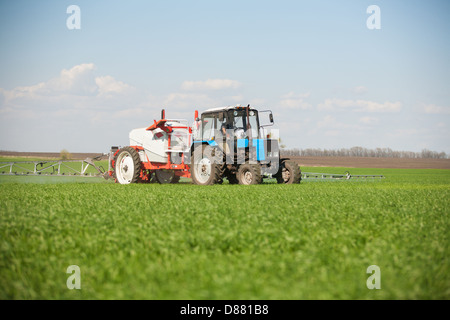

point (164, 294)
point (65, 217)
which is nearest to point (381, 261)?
point (164, 294)

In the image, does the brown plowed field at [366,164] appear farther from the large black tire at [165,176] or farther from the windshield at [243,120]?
the windshield at [243,120]

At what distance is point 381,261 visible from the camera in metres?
4.69

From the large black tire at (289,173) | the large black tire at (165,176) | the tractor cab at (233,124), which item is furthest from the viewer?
the large black tire at (165,176)

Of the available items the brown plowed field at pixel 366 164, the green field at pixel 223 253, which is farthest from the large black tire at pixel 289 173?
the brown plowed field at pixel 366 164

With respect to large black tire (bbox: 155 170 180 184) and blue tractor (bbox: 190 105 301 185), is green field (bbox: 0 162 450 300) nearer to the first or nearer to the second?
blue tractor (bbox: 190 105 301 185)

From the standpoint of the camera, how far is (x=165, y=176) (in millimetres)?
19547

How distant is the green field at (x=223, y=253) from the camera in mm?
3885

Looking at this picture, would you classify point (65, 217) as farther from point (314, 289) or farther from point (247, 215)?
point (314, 289)

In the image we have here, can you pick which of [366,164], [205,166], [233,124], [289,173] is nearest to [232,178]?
[205,166]

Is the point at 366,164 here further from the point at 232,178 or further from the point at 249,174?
the point at 249,174

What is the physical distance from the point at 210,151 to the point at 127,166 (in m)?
4.38

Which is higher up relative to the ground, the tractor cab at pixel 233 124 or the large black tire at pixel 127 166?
the tractor cab at pixel 233 124

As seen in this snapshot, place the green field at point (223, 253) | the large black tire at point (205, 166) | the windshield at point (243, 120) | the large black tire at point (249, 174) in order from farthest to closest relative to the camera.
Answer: the windshield at point (243, 120) → the large black tire at point (205, 166) → the large black tire at point (249, 174) → the green field at point (223, 253)

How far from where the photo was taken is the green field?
3.88m
